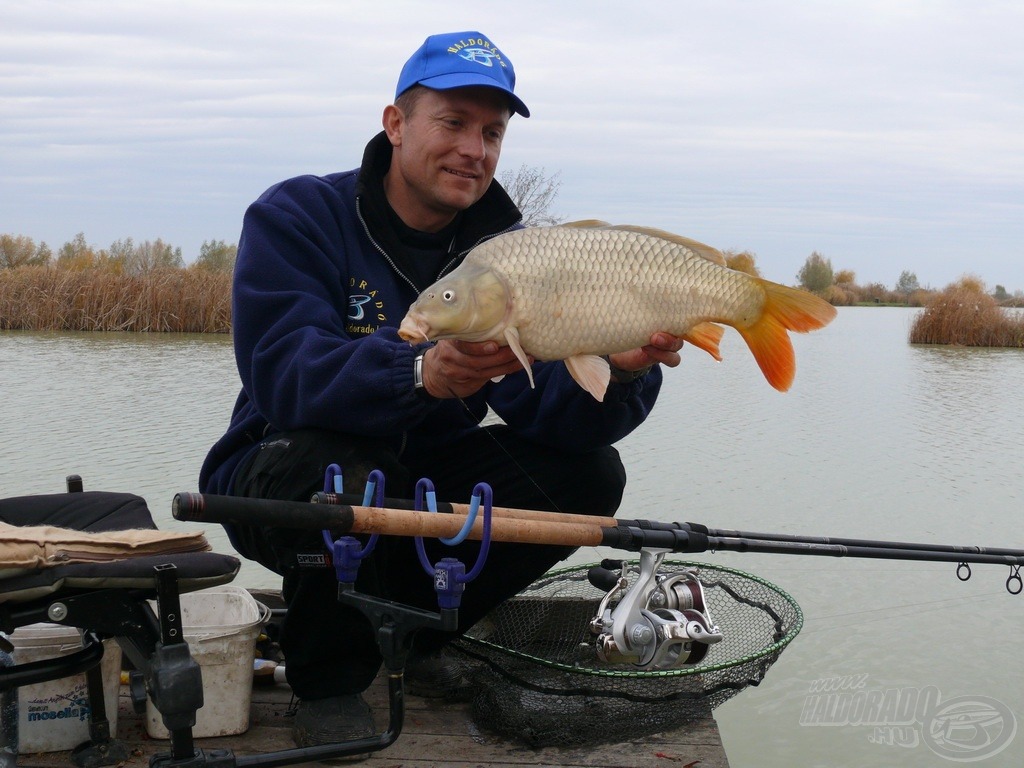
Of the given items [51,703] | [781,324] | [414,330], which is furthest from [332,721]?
[781,324]

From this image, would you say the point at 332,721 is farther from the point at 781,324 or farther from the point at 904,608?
the point at 904,608

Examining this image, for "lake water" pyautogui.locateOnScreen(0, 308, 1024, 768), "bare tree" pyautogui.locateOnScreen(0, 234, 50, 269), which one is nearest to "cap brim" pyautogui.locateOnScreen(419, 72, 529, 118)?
"lake water" pyautogui.locateOnScreen(0, 308, 1024, 768)

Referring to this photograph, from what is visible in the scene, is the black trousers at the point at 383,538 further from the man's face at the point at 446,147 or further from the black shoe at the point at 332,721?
the man's face at the point at 446,147

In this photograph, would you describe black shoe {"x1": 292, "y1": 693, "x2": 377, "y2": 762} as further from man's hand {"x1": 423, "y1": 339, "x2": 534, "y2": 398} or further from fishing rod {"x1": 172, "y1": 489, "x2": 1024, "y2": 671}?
man's hand {"x1": 423, "y1": 339, "x2": 534, "y2": 398}

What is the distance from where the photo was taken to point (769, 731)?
8.37 feet

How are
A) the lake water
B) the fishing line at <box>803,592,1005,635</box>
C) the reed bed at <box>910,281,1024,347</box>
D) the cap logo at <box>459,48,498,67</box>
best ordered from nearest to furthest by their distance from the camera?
the cap logo at <box>459,48,498,67</box> → the lake water → the fishing line at <box>803,592,1005,635</box> → the reed bed at <box>910,281,1024,347</box>

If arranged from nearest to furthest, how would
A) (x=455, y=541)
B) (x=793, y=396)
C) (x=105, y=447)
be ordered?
(x=455, y=541) < (x=105, y=447) < (x=793, y=396)

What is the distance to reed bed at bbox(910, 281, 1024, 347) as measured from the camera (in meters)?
15.0

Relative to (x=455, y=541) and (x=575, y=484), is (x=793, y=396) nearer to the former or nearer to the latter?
(x=575, y=484)

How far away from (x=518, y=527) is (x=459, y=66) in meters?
0.96

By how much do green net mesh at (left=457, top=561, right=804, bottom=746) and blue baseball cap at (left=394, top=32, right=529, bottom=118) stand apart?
1049 millimetres

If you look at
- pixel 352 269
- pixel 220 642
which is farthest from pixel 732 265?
pixel 220 642

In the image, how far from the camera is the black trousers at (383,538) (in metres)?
1.71

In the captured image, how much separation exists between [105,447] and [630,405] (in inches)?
169
